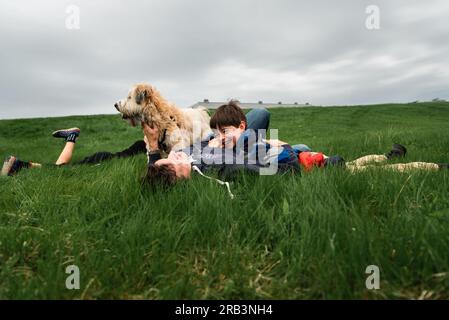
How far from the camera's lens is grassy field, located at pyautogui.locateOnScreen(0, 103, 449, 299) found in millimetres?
1534

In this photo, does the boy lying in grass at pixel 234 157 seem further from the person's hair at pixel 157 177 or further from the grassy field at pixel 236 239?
the grassy field at pixel 236 239

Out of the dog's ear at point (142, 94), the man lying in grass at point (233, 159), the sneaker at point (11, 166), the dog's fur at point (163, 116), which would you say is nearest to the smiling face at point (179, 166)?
the man lying in grass at point (233, 159)

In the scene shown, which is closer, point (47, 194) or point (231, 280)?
point (231, 280)

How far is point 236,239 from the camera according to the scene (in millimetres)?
2012

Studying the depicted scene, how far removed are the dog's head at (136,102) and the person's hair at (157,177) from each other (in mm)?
4139

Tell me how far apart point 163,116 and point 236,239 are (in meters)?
4.97

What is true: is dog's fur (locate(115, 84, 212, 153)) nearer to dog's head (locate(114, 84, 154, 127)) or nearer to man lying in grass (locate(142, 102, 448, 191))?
dog's head (locate(114, 84, 154, 127))

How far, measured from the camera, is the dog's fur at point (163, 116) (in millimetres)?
6465

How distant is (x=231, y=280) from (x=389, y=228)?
95 cm

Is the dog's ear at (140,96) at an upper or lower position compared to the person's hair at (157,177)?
upper

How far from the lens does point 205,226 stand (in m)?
2.10
